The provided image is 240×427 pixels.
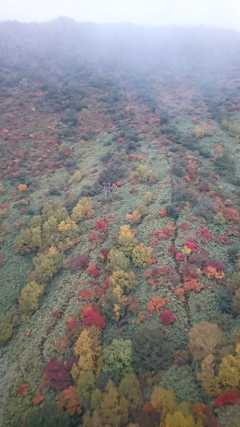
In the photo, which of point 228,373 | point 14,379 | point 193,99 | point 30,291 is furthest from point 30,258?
point 193,99

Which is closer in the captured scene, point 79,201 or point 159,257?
point 159,257

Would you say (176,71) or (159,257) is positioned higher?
(176,71)

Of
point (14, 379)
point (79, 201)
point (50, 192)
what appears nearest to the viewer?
point (14, 379)

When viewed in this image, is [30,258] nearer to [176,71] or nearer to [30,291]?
[30,291]

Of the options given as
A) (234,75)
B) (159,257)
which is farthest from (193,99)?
(159,257)

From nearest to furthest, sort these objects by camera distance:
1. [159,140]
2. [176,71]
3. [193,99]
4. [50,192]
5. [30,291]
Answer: [30,291] < [50,192] < [159,140] < [193,99] < [176,71]

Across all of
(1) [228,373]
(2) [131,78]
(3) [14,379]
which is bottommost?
(3) [14,379]

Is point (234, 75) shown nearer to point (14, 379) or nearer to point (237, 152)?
point (237, 152)
